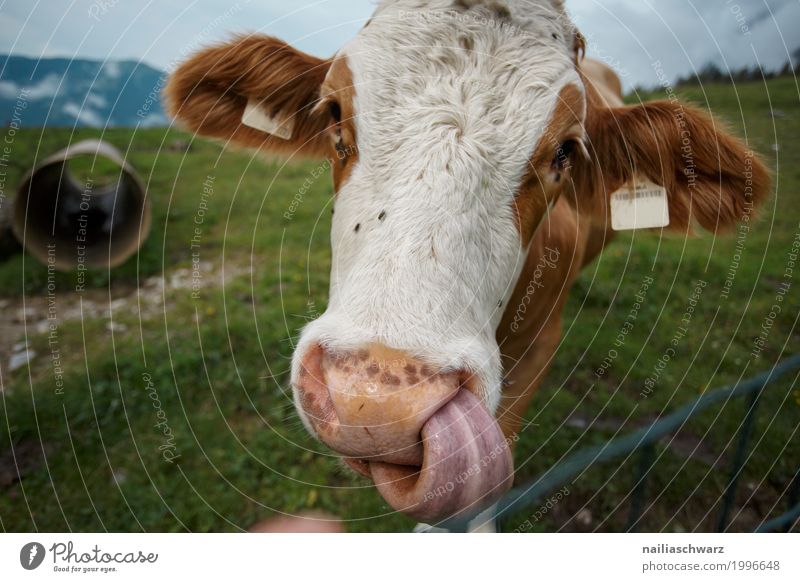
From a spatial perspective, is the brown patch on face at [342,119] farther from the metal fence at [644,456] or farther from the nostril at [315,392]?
the metal fence at [644,456]

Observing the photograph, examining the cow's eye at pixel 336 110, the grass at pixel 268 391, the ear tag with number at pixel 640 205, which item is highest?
the cow's eye at pixel 336 110

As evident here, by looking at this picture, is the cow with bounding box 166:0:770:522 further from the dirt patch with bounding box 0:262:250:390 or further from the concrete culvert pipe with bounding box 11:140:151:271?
the dirt patch with bounding box 0:262:250:390

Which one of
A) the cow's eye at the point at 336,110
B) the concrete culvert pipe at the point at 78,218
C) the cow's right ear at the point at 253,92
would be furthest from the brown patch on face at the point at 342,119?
the concrete culvert pipe at the point at 78,218

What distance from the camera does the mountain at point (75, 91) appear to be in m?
1.32

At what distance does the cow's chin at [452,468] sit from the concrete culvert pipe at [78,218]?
2267 millimetres

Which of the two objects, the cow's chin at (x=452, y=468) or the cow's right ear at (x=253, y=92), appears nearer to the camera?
the cow's chin at (x=452, y=468)

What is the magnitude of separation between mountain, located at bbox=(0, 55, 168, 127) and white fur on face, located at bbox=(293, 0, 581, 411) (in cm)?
66

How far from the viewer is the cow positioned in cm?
92

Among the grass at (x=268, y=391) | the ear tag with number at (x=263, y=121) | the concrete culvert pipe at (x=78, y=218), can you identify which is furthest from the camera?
the concrete culvert pipe at (x=78, y=218)

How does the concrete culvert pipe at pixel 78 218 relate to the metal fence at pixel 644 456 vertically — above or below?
above

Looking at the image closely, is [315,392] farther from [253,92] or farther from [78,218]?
[78,218]

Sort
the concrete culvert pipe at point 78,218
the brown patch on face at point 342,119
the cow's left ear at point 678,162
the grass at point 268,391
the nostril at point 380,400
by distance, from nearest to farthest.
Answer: the nostril at point 380,400 < the brown patch on face at point 342,119 < the cow's left ear at point 678,162 < the grass at point 268,391 < the concrete culvert pipe at point 78,218
